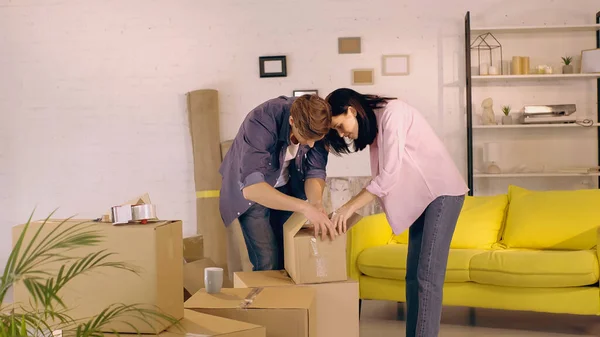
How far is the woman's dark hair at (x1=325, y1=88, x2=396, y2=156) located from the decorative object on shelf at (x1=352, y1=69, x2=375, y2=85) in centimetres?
283

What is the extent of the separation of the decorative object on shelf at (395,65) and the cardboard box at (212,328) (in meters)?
3.69

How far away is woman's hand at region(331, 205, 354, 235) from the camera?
8.22 ft

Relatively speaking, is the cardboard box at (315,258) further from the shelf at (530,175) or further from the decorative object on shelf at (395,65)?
the decorative object on shelf at (395,65)

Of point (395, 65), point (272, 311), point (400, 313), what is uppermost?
point (395, 65)

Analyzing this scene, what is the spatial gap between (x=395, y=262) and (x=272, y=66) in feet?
7.37

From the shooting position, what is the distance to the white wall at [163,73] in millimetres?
5375

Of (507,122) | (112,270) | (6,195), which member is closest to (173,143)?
(6,195)

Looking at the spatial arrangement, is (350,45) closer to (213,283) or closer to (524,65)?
(524,65)

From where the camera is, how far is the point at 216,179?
17.8ft

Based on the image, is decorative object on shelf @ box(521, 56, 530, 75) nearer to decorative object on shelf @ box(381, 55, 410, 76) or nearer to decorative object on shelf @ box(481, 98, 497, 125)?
decorative object on shelf @ box(481, 98, 497, 125)

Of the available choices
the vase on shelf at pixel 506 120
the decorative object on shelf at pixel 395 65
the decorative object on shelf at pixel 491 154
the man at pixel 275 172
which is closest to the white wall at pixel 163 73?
the decorative object on shelf at pixel 395 65

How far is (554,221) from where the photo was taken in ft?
12.8

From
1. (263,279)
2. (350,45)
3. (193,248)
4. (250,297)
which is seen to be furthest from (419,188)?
(350,45)

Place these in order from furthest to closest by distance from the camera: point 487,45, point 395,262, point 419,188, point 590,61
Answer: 1. point 487,45
2. point 590,61
3. point 395,262
4. point 419,188
